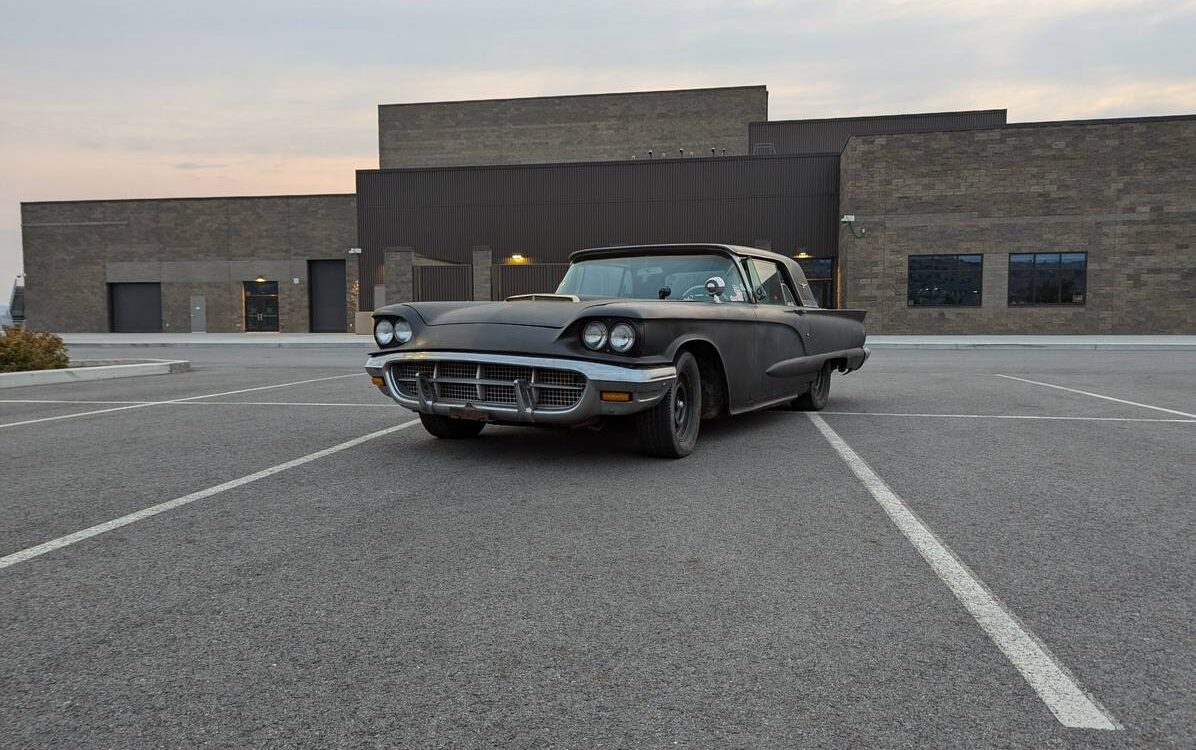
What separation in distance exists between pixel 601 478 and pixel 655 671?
2501 mm

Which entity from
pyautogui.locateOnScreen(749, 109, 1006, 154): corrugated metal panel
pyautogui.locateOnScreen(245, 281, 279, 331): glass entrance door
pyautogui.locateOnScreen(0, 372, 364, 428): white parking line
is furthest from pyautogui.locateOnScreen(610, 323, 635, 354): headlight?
pyautogui.locateOnScreen(749, 109, 1006, 154): corrugated metal panel

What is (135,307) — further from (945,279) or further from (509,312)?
(509,312)

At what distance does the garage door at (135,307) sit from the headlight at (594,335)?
39.4m

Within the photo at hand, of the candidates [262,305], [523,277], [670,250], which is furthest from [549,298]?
[262,305]

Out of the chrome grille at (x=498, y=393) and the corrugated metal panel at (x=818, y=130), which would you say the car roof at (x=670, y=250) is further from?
the corrugated metal panel at (x=818, y=130)

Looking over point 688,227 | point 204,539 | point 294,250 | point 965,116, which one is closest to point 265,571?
point 204,539

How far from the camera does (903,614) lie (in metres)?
2.68

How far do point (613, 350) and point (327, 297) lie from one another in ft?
116

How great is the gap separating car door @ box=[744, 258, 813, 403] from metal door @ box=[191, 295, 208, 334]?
119 ft

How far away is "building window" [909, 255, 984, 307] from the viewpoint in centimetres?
2761

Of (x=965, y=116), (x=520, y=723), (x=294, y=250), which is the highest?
(x=965, y=116)

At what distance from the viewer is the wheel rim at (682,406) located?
536 centimetres

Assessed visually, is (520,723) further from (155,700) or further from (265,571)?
(265,571)

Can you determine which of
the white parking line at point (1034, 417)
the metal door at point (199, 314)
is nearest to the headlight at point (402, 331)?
the white parking line at point (1034, 417)
